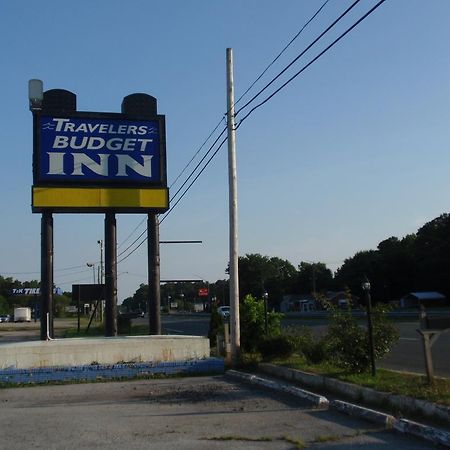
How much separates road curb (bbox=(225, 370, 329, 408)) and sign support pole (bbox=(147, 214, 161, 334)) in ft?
17.6

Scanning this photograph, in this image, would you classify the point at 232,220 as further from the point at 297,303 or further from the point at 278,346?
the point at 297,303

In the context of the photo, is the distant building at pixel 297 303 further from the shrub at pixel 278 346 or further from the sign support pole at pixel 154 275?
the shrub at pixel 278 346

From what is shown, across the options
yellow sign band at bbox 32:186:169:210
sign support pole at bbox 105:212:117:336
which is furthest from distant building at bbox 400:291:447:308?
yellow sign band at bbox 32:186:169:210

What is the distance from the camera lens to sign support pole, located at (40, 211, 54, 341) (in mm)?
19373

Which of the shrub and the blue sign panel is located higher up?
the blue sign panel

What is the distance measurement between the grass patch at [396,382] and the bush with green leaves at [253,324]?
389 centimetres

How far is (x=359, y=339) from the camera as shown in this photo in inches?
473

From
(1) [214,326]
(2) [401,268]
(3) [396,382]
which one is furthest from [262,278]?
(3) [396,382]

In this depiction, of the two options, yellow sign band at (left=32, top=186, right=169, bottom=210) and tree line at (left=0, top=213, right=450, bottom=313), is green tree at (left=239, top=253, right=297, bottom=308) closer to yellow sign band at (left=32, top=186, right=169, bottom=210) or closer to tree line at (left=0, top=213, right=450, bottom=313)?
tree line at (left=0, top=213, right=450, bottom=313)

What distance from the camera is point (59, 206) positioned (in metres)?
19.6

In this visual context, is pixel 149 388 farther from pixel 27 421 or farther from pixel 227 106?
pixel 227 106

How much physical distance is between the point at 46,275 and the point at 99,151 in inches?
165

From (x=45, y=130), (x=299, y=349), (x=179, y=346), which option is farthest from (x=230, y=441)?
(x=45, y=130)

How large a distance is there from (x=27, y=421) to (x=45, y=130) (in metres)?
12.0
